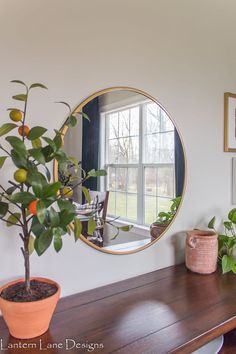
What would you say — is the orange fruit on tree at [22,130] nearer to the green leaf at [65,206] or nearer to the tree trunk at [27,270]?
the green leaf at [65,206]

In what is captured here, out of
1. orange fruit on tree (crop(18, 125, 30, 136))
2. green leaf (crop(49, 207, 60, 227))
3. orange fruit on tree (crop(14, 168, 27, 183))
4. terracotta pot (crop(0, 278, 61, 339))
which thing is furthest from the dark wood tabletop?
orange fruit on tree (crop(18, 125, 30, 136))

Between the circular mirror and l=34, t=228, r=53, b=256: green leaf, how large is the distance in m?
0.31

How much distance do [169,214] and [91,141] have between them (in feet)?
2.06

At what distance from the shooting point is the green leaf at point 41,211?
0.80 meters

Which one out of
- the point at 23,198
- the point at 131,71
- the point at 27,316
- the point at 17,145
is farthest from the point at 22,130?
the point at 131,71

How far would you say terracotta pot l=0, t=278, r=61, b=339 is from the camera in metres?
0.94

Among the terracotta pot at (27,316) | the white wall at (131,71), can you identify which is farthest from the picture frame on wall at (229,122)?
the terracotta pot at (27,316)

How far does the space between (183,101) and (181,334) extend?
120 cm

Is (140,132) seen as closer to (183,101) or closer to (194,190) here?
(183,101)

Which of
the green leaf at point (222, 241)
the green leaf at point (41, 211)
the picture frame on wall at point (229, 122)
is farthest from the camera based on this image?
the picture frame on wall at point (229, 122)

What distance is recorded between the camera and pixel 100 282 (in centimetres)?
139

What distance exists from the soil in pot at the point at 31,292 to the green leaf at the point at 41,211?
349 millimetres

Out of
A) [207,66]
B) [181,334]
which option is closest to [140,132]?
[207,66]

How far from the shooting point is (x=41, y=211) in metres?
0.80
